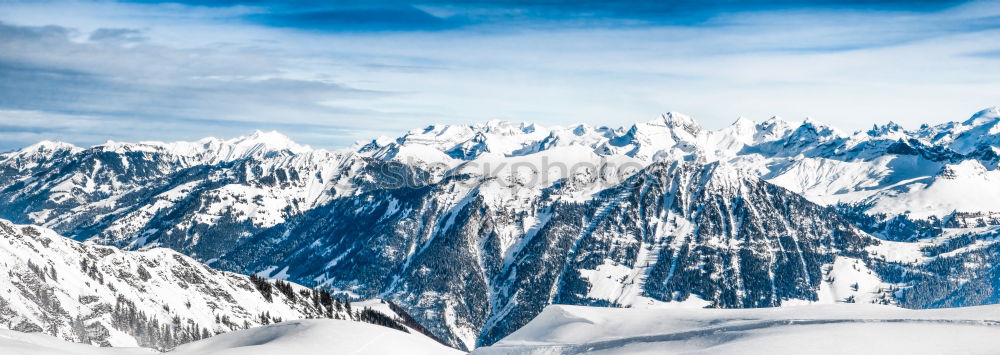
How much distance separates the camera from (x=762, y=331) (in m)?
49.1

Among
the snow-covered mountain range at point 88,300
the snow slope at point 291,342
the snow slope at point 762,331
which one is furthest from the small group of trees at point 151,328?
the snow slope at point 762,331

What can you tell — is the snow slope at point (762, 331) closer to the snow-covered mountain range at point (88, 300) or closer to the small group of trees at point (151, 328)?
the snow-covered mountain range at point (88, 300)

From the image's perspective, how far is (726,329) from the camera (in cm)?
5138

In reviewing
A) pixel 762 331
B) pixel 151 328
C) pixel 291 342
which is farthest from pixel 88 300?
pixel 762 331

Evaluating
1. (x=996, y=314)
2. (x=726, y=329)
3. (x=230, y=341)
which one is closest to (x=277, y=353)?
(x=230, y=341)

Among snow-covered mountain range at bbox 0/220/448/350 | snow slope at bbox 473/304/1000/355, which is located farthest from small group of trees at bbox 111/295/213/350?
snow slope at bbox 473/304/1000/355

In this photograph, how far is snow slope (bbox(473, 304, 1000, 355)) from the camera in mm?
43031

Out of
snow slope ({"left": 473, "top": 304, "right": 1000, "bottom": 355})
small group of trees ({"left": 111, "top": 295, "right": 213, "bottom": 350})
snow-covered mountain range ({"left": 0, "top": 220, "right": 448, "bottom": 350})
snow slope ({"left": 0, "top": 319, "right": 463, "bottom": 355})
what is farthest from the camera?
small group of trees ({"left": 111, "top": 295, "right": 213, "bottom": 350})

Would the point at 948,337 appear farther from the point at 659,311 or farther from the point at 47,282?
the point at 47,282

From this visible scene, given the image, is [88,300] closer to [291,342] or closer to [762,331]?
[291,342]

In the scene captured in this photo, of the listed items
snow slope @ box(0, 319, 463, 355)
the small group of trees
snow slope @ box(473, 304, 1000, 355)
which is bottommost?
the small group of trees

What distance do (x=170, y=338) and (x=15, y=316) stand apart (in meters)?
33.0

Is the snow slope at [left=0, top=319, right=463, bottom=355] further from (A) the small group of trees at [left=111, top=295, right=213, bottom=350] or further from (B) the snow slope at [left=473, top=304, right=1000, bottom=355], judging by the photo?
(A) the small group of trees at [left=111, top=295, right=213, bottom=350]

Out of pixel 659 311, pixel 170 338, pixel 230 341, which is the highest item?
pixel 659 311
